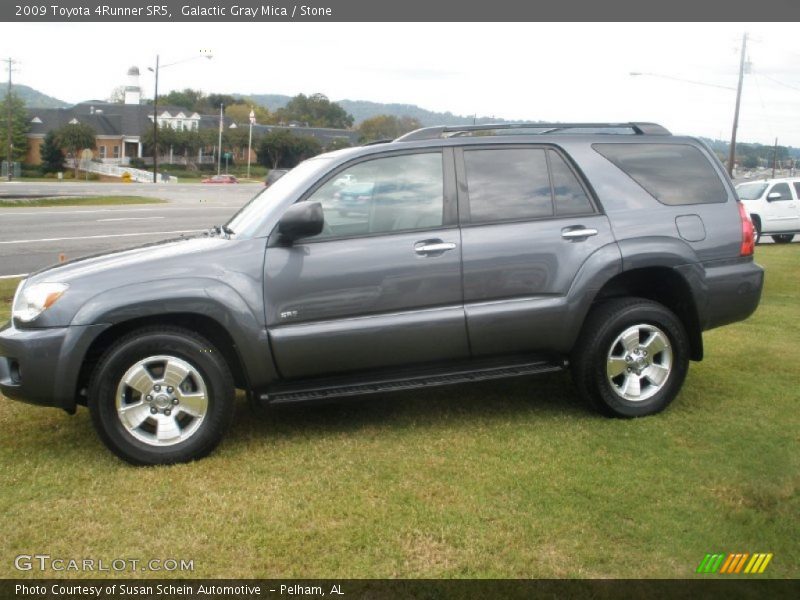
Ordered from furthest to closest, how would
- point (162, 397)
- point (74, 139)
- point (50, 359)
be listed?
point (74, 139), point (162, 397), point (50, 359)

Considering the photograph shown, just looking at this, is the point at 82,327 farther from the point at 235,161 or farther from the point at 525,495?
the point at 235,161

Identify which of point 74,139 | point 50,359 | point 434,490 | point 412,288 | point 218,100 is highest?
point 218,100

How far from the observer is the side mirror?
4855 millimetres

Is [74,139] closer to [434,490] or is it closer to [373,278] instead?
[373,278]

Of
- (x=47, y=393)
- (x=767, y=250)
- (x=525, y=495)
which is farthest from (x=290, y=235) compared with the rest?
(x=767, y=250)

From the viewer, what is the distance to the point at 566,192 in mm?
5566

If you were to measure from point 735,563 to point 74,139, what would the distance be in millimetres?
80425

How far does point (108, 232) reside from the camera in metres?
18.7

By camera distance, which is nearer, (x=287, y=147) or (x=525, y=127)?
(x=525, y=127)

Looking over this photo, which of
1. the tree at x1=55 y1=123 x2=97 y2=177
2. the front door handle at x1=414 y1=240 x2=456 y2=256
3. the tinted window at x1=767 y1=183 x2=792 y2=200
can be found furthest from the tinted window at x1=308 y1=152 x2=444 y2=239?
the tree at x1=55 y1=123 x2=97 y2=177

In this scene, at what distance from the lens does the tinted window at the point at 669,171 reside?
18.9ft

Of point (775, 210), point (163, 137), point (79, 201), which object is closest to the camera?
point (775, 210)

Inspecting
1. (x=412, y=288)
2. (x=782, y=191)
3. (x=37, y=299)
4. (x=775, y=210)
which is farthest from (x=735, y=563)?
(x=782, y=191)

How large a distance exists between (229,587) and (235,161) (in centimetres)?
8413
